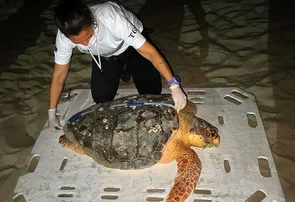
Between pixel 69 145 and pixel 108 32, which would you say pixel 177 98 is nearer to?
pixel 108 32

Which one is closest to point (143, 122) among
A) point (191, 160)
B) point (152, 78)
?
point (191, 160)

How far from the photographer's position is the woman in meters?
1.58

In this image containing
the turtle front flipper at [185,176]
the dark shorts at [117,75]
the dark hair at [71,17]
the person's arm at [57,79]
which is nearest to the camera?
the dark hair at [71,17]

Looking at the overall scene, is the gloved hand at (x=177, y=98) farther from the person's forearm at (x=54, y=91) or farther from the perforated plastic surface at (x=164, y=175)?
the person's forearm at (x=54, y=91)

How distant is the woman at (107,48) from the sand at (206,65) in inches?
18.7

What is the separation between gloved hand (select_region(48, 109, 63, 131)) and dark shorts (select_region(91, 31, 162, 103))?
0.33 meters

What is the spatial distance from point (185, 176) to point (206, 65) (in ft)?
4.88

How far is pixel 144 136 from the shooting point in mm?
1771

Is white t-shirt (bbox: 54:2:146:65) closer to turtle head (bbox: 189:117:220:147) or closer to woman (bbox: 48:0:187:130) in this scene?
woman (bbox: 48:0:187:130)

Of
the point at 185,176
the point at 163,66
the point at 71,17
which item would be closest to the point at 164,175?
the point at 185,176

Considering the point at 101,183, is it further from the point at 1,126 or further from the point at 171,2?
the point at 171,2

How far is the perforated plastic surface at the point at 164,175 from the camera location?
5.70 ft

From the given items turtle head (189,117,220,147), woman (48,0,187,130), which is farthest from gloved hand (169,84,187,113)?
turtle head (189,117,220,147)

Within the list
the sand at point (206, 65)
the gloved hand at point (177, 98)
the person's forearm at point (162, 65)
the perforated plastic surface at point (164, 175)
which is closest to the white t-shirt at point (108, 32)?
the person's forearm at point (162, 65)
